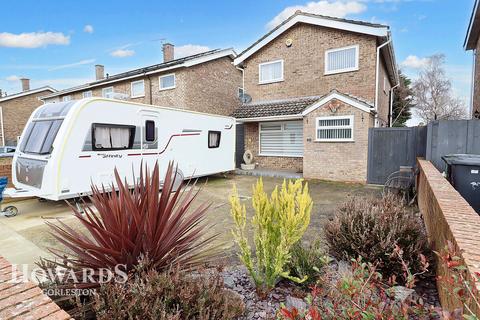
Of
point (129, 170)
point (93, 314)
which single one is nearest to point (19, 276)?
point (93, 314)

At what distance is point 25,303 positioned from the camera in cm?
166

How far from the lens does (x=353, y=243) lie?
301 centimetres

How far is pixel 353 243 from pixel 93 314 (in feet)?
8.34

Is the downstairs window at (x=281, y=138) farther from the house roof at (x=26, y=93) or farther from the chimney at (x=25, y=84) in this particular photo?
the chimney at (x=25, y=84)

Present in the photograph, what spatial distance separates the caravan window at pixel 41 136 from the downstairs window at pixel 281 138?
9.37m

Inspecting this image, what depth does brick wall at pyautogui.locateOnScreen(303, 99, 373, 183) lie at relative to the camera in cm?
1004

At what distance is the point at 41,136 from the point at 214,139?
5611 mm

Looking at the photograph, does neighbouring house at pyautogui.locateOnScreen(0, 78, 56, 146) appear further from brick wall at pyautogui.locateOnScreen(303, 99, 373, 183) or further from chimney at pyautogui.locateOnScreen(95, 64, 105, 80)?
brick wall at pyautogui.locateOnScreen(303, 99, 373, 183)

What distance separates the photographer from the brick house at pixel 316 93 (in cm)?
1037

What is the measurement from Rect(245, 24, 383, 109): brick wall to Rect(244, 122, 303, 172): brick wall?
165cm

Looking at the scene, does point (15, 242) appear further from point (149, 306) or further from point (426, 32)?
point (426, 32)

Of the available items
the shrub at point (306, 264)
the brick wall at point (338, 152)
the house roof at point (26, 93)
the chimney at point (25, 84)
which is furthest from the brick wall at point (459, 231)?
the chimney at point (25, 84)

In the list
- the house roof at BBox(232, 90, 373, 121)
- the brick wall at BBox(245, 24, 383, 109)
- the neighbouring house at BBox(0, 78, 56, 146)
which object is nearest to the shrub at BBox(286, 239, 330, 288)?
the house roof at BBox(232, 90, 373, 121)

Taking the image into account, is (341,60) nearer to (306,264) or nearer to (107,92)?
(306,264)
